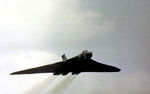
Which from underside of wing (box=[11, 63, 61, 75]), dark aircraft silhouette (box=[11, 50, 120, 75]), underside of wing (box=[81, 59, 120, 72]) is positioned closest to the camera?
dark aircraft silhouette (box=[11, 50, 120, 75])

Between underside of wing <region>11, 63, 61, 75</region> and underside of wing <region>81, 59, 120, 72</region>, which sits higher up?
underside of wing <region>81, 59, 120, 72</region>

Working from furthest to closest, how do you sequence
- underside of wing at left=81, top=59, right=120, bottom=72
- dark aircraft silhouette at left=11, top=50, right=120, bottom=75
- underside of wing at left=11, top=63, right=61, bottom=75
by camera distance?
underside of wing at left=81, top=59, right=120, bottom=72 → underside of wing at left=11, top=63, right=61, bottom=75 → dark aircraft silhouette at left=11, top=50, right=120, bottom=75

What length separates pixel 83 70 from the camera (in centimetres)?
7444

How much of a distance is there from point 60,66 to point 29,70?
7.10 meters

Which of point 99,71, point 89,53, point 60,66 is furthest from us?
point 99,71

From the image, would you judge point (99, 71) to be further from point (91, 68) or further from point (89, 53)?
point (89, 53)

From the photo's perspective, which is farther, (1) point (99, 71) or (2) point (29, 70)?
(1) point (99, 71)

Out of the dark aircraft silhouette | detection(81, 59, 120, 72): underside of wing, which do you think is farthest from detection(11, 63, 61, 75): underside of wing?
detection(81, 59, 120, 72): underside of wing

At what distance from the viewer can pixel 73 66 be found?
71.6 meters

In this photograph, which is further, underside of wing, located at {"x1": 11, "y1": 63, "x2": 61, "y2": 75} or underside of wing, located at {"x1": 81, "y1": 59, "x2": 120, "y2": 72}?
underside of wing, located at {"x1": 81, "y1": 59, "x2": 120, "y2": 72}

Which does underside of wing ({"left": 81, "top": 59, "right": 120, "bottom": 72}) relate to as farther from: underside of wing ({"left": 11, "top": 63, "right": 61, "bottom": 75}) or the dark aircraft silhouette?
underside of wing ({"left": 11, "top": 63, "right": 61, "bottom": 75})

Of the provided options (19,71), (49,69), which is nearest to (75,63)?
(49,69)

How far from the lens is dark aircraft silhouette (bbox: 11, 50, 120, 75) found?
226ft

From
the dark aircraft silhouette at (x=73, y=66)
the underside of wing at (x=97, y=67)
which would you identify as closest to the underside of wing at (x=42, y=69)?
the dark aircraft silhouette at (x=73, y=66)
